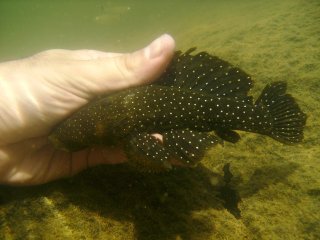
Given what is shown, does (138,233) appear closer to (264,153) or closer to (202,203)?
(202,203)

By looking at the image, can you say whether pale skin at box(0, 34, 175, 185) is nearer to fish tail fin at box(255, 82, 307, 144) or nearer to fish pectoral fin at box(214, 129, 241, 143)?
fish pectoral fin at box(214, 129, 241, 143)

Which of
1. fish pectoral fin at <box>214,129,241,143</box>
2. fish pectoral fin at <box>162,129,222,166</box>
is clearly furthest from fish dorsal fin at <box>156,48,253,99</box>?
fish pectoral fin at <box>162,129,222,166</box>

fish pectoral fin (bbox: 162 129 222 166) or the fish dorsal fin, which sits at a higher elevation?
the fish dorsal fin

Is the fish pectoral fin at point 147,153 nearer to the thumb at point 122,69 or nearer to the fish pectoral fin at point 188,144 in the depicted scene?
the fish pectoral fin at point 188,144

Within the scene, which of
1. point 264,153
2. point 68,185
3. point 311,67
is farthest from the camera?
point 311,67

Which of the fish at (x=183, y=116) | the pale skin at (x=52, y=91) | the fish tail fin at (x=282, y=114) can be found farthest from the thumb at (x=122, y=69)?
the fish tail fin at (x=282, y=114)

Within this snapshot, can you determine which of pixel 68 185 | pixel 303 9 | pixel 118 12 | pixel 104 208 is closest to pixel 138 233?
pixel 104 208

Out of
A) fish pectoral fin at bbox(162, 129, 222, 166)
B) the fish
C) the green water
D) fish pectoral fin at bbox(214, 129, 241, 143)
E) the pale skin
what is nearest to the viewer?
the green water

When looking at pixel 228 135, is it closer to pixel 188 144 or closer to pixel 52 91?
pixel 188 144
